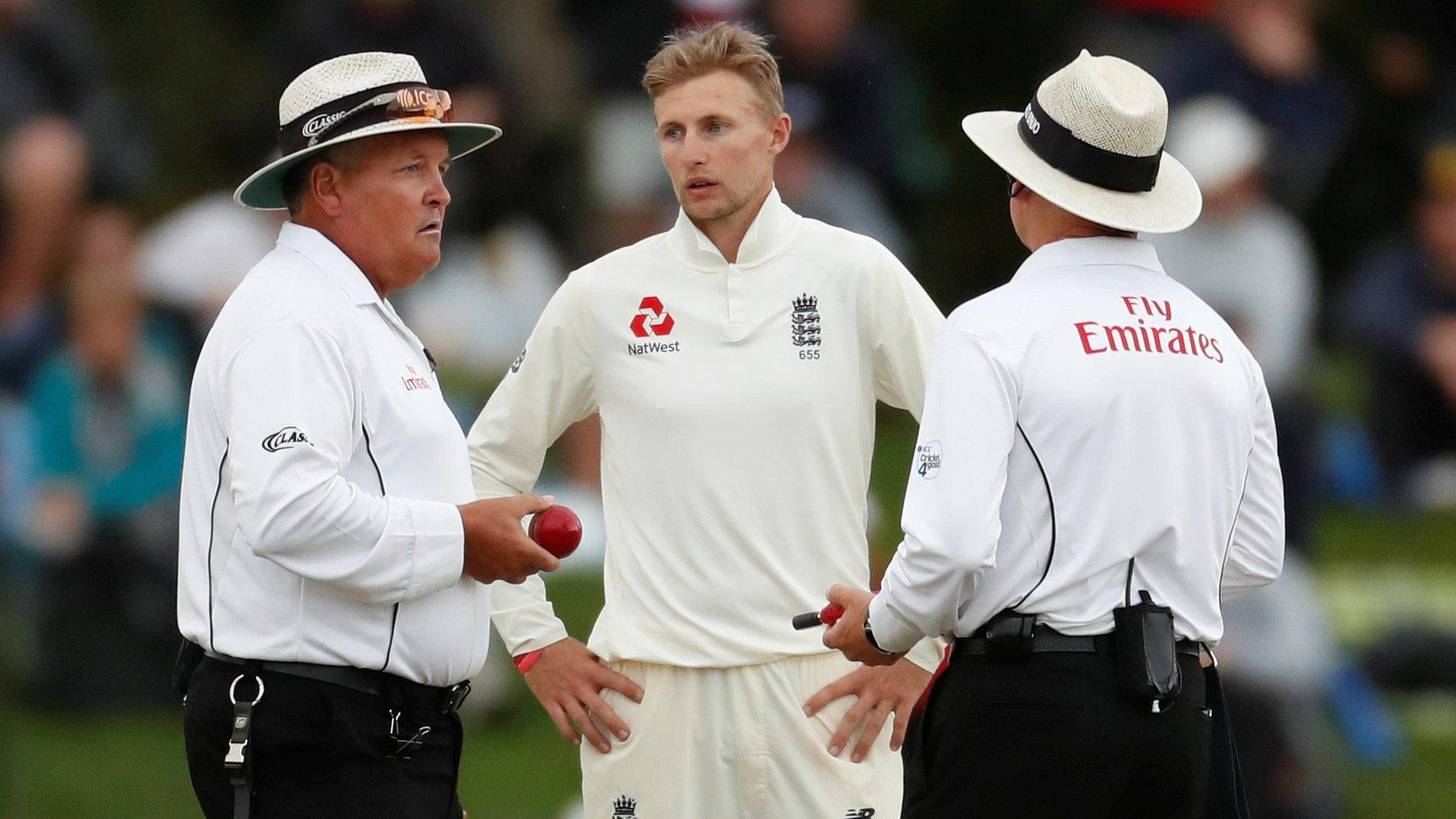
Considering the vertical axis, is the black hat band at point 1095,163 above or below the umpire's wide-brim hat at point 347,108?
below

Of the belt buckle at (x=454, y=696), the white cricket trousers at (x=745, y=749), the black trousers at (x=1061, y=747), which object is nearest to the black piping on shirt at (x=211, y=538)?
the belt buckle at (x=454, y=696)

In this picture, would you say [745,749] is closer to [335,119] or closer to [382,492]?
[382,492]

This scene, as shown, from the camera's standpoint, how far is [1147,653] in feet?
14.5

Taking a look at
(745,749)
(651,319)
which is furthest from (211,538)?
(745,749)

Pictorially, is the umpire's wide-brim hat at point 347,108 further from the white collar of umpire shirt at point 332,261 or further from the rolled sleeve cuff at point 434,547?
the rolled sleeve cuff at point 434,547

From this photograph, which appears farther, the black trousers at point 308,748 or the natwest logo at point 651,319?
the natwest logo at point 651,319

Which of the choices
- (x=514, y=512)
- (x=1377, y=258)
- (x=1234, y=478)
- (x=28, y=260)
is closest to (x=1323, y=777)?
(x=1377, y=258)

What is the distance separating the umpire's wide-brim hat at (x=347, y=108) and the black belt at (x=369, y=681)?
3.44ft

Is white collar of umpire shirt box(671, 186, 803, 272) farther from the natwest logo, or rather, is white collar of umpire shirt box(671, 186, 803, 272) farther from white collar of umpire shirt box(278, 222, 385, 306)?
white collar of umpire shirt box(278, 222, 385, 306)

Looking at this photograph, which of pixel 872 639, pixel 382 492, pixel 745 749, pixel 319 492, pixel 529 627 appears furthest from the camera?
pixel 529 627

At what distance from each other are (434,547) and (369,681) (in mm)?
313

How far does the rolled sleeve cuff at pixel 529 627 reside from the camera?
17.5 ft

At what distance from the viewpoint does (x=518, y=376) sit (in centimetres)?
539

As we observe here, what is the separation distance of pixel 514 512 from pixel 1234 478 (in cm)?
150
